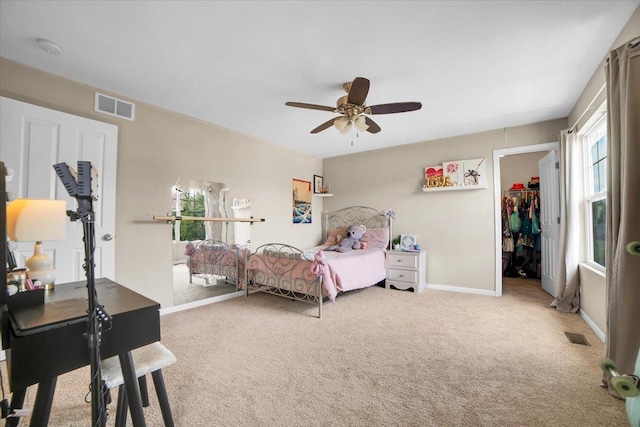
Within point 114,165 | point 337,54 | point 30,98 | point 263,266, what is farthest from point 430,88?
point 30,98

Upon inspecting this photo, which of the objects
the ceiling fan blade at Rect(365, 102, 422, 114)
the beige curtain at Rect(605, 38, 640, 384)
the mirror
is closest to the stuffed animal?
the mirror

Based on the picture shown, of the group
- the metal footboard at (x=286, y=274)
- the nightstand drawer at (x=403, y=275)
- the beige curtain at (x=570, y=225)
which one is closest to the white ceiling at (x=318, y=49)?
the beige curtain at (x=570, y=225)

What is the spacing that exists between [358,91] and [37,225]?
2.11 metres

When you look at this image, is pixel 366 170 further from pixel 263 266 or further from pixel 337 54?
pixel 337 54

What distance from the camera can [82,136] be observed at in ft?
8.24

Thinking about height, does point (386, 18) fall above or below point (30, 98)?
above

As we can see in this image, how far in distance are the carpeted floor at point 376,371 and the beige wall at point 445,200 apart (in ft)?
3.29

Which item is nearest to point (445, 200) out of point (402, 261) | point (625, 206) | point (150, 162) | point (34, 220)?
point (402, 261)

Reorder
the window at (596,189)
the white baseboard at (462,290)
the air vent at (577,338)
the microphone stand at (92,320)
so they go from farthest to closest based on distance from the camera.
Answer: the white baseboard at (462,290) → the window at (596,189) → the air vent at (577,338) → the microphone stand at (92,320)

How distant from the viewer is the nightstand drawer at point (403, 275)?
4.11m

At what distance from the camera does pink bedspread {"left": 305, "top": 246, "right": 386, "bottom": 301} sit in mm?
3219

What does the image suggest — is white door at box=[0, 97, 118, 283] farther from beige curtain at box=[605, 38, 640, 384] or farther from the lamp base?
beige curtain at box=[605, 38, 640, 384]

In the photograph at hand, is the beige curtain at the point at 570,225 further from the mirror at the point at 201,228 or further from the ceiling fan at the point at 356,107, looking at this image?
the mirror at the point at 201,228

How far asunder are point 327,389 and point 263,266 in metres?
2.07
